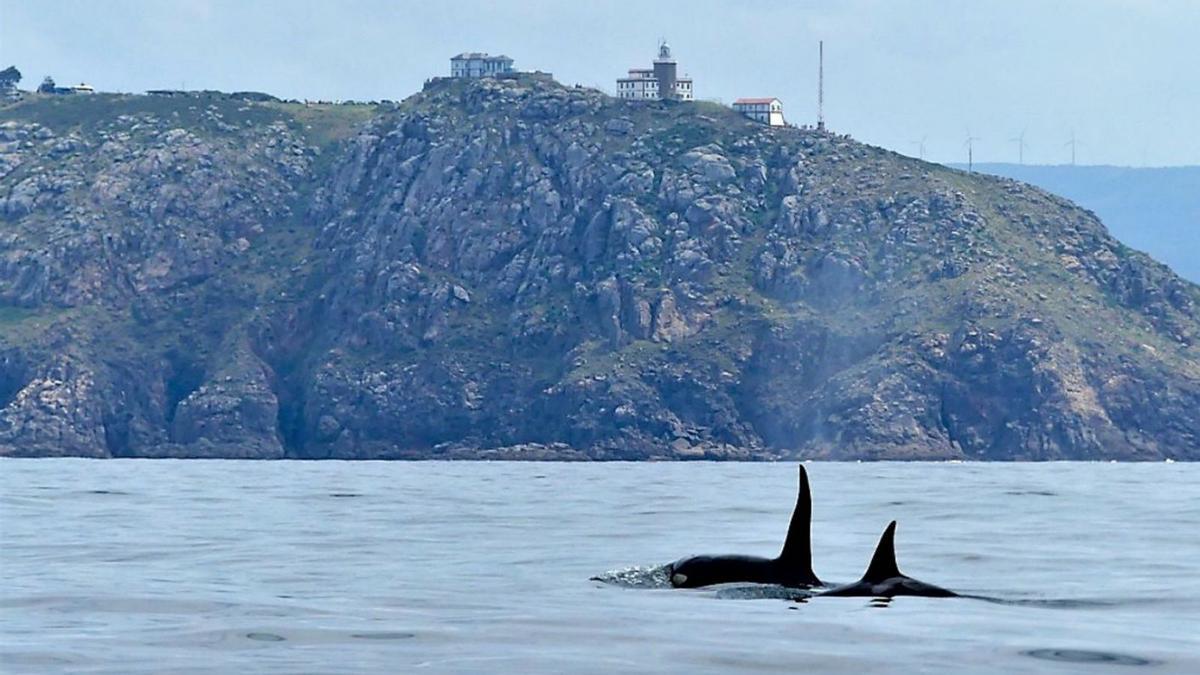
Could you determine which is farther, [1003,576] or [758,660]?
[1003,576]

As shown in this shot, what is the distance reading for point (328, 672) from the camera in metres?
24.2

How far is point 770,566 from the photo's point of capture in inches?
1420

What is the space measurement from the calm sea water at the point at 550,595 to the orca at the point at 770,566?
0.92 m

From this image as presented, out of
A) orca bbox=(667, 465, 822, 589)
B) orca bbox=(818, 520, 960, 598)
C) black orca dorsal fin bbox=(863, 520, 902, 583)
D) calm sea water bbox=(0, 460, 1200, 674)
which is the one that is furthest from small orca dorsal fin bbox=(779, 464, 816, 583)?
black orca dorsal fin bbox=(863, 520, 902, 583)

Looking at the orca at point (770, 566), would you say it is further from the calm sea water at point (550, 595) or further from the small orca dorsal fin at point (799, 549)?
the calm sea water at point (550, 595)

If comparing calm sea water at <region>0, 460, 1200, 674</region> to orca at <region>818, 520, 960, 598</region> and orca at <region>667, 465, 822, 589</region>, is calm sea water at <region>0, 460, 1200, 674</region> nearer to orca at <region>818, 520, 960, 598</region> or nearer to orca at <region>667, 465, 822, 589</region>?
orca at <region>818, 520, 960, 598</region>

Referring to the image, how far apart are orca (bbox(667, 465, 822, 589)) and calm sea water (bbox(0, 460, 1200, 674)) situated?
3.01 ft

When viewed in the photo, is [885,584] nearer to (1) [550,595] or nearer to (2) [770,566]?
(2) [770,566]

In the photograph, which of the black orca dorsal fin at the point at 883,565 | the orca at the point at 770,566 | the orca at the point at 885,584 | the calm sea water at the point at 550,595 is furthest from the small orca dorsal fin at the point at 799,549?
the black orca dorsal fin at the point at 883,565

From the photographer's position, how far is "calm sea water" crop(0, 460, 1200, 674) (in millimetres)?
26141

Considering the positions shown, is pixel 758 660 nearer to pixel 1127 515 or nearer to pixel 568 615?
pixel 568 615

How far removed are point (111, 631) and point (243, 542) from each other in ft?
79.3

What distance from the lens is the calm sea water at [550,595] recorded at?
26.1 metres

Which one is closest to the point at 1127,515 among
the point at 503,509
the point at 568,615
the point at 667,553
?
the point at 503,509
